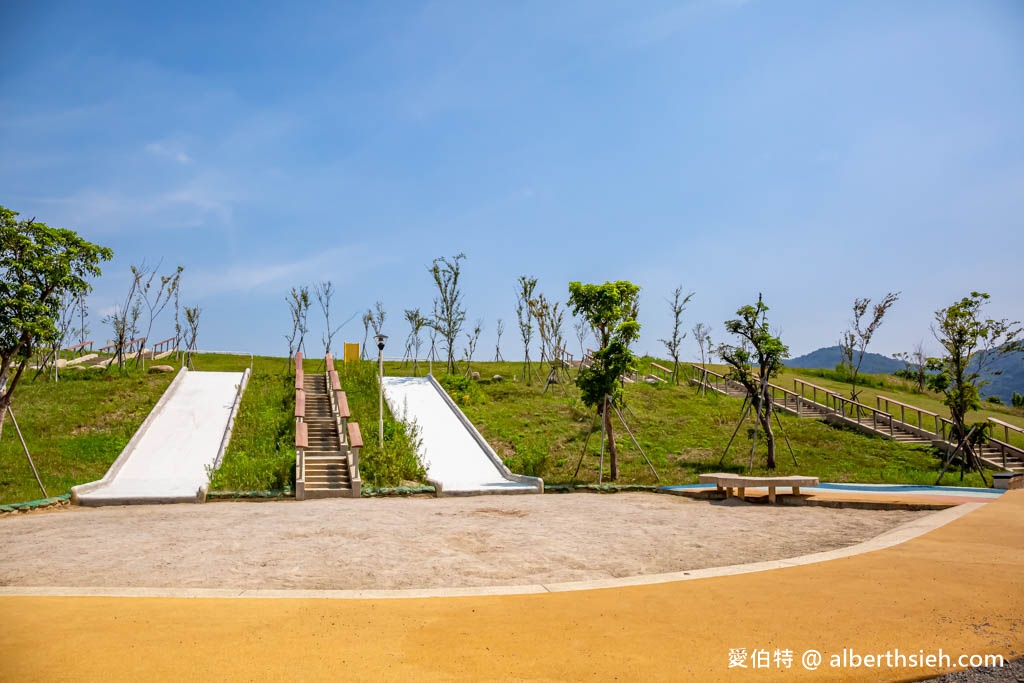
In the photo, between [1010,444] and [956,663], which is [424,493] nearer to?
[956,663]

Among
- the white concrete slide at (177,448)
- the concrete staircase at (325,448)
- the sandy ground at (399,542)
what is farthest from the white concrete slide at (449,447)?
the white concrete slide at (177,448)

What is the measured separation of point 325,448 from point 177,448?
4.50 meters

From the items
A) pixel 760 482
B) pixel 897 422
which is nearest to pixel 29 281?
pixel 760 482

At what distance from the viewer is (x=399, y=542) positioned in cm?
912

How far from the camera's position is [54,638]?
495 cm

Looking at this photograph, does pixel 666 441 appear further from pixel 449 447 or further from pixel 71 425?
pixel 71 425

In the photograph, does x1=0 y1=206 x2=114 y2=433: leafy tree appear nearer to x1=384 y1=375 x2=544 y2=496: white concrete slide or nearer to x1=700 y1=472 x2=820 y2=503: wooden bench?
x1=384 y1=375 x2=544 y2=496: white concrete slide

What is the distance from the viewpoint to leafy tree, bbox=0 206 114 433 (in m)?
13.7

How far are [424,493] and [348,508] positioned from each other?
2.67 meters

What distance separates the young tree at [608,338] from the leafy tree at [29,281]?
12.7 m

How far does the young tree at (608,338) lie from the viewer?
60.3ft

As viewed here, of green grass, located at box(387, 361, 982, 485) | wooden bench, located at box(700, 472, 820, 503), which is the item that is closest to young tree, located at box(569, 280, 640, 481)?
green grass, located at box(387, 361, 982, 485)

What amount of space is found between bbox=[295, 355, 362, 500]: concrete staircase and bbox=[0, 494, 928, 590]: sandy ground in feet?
5.87

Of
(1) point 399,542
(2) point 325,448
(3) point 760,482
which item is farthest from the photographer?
(2) point 325,448
